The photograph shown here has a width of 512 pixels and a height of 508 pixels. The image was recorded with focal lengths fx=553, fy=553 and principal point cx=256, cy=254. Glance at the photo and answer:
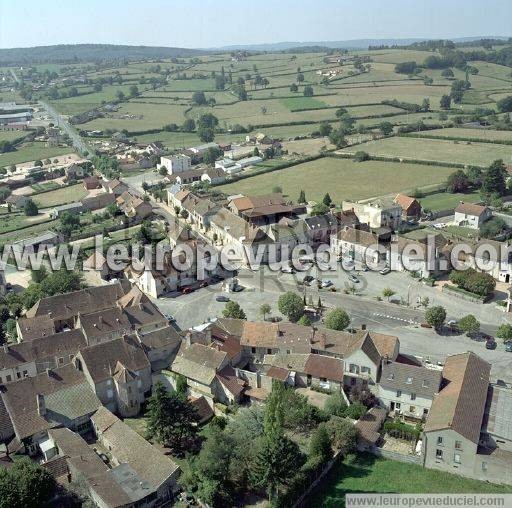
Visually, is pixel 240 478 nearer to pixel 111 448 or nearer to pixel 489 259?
pixel 111 448

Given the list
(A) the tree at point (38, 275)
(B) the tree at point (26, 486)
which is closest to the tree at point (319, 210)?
(A) the tree at point (38, 275)

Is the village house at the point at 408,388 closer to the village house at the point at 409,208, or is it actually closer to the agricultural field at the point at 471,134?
the village house at the point at 409,208

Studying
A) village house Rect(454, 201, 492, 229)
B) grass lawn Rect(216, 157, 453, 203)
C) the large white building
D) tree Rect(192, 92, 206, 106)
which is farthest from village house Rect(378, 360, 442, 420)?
tree Rect(192, 92, 206, 106)

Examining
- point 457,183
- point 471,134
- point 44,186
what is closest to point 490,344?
point 457,183

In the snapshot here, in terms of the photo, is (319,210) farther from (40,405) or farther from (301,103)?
(301,103)

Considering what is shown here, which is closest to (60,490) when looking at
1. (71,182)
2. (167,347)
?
(167,347)

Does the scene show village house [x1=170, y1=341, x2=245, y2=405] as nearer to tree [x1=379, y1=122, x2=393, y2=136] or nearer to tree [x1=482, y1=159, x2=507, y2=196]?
tree [x1=482, y1=159, x2=507, y2=196]
